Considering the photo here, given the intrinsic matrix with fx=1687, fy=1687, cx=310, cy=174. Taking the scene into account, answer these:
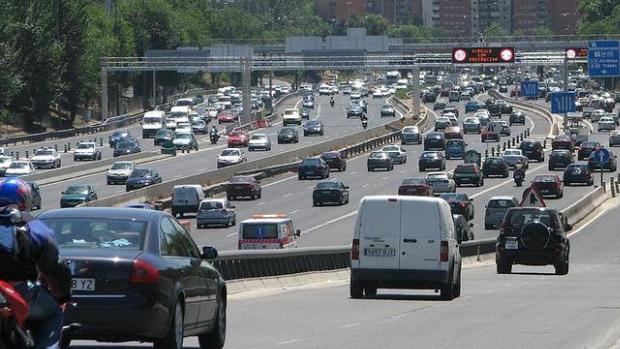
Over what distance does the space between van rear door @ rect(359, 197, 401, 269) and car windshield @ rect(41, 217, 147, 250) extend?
12088 millimetres

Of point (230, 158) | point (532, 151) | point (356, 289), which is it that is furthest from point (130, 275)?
point (532, 151)

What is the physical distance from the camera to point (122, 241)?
561 inches

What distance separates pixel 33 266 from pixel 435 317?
12.4 meters

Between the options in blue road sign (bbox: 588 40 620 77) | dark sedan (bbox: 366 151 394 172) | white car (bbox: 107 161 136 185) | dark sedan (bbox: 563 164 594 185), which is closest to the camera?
white car (bbox: 107 161 136 185)

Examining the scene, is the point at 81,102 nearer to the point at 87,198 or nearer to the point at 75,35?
the point at 75,35

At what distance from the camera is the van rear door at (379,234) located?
86.6ft

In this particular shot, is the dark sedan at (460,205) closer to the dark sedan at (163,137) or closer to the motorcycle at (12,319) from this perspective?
the dark sedan at (163,137)

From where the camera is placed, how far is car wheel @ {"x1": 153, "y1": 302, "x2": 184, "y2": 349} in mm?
14281

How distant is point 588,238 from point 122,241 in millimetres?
44573

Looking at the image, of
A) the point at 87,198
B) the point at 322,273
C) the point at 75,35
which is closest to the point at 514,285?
the point at 322,273

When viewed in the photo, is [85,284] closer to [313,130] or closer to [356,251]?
[356,251]

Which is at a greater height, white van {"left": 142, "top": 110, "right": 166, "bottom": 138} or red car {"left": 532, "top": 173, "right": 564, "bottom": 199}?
white van {"left": 142, "top": 110, "right": 166, "bottom": 138}

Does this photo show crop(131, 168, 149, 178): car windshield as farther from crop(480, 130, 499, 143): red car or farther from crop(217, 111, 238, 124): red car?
crop(217, 111, 238, 124): red car

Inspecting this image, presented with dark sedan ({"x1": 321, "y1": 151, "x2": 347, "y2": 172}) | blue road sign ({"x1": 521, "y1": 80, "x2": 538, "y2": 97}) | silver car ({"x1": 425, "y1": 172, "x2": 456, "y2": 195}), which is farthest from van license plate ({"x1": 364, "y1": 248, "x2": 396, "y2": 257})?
blue road sign ({"x1": 521, "y1": 80, "x2": 538, "y2": 97})
